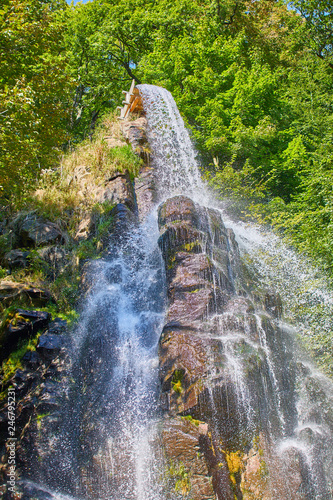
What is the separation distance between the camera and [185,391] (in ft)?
16.8

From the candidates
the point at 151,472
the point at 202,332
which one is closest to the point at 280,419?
the point at 202,332

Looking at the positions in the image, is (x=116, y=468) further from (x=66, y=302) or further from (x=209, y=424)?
(x=66, y=302)

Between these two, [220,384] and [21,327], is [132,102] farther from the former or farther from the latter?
[220,384]

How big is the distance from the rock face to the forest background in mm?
3310

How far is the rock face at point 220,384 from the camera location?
464 cm

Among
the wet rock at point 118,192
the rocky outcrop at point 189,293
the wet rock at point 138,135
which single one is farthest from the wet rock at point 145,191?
the rocky outcrop at point 189,293

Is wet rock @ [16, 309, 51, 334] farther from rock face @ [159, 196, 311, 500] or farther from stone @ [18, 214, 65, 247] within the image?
stone @ [18, 214, 65, 247]

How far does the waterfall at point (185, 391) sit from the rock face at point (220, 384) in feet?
0.05

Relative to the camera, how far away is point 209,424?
4887 millimetres

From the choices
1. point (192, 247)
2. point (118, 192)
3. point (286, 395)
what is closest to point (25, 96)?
point (118, 192)

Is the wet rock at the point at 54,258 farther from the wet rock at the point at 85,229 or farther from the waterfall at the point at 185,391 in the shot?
the waterfall at the point at 185,391

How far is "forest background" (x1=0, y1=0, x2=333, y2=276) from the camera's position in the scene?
8.28 m

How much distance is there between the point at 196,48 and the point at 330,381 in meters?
13.5

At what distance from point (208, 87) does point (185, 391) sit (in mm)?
12076
